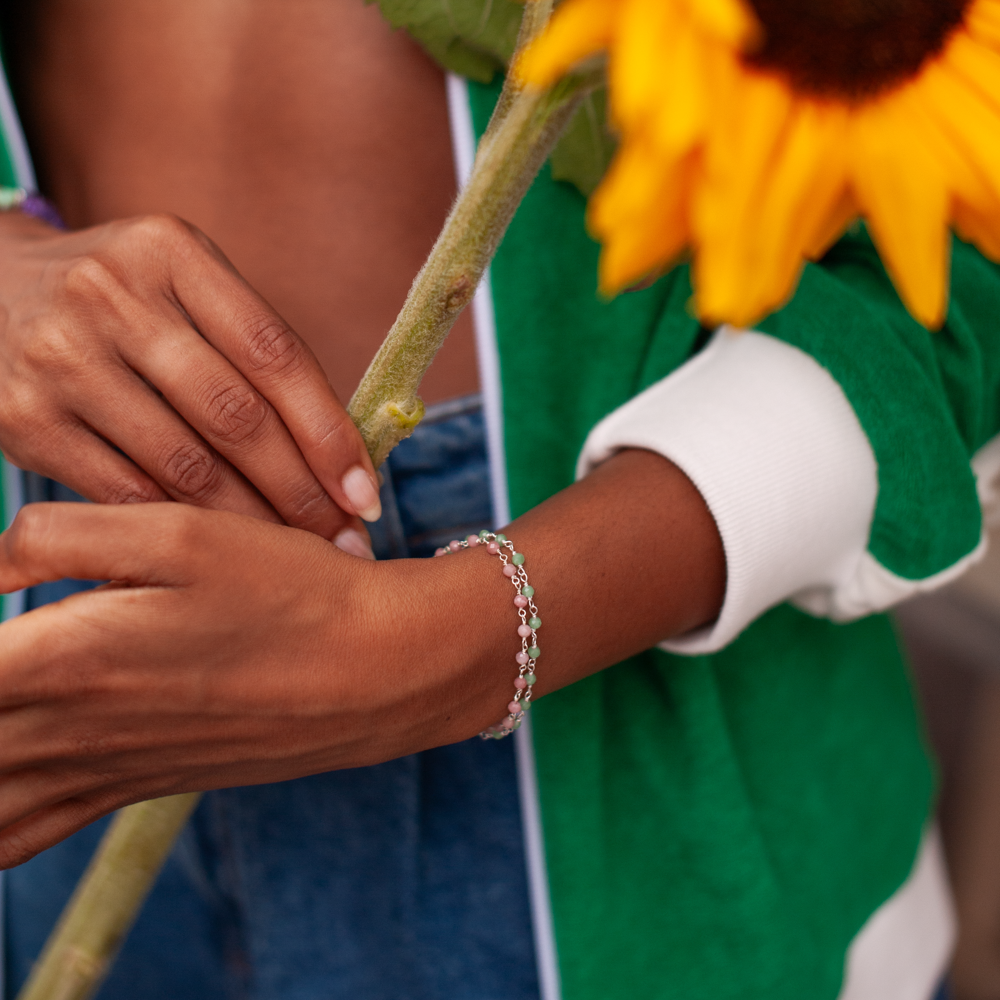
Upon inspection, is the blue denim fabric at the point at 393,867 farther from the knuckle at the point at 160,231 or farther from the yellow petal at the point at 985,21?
the yellow petal at the point at 985,21

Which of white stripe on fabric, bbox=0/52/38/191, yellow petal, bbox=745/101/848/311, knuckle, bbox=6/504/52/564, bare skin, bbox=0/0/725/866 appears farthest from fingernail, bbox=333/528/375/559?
white stripe on fabric, bbox=0/52/38/191

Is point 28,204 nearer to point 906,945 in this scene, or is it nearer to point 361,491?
point 361,491

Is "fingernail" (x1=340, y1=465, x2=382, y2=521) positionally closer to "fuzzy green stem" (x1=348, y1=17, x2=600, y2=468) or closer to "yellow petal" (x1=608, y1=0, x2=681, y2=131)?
"fuzzy green stem" (x1=348, y1=17, x2=600, y2=468)

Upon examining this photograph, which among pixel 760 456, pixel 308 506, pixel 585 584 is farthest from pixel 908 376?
pixel 308 506

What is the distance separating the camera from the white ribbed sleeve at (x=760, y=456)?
0.40 m

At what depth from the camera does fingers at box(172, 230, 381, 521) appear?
318mm

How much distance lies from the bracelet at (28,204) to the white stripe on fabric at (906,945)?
0.73m

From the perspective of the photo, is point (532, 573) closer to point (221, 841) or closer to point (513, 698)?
point (513, 698)

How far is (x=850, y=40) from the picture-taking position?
0.63 ft

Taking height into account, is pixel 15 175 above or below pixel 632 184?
below

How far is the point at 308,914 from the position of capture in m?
0.57

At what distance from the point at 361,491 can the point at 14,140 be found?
36cm

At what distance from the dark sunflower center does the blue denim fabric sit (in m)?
0.33

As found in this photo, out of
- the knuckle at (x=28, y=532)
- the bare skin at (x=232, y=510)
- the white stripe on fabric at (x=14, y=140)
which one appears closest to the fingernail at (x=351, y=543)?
the bare skin at (x=232, y=510)
